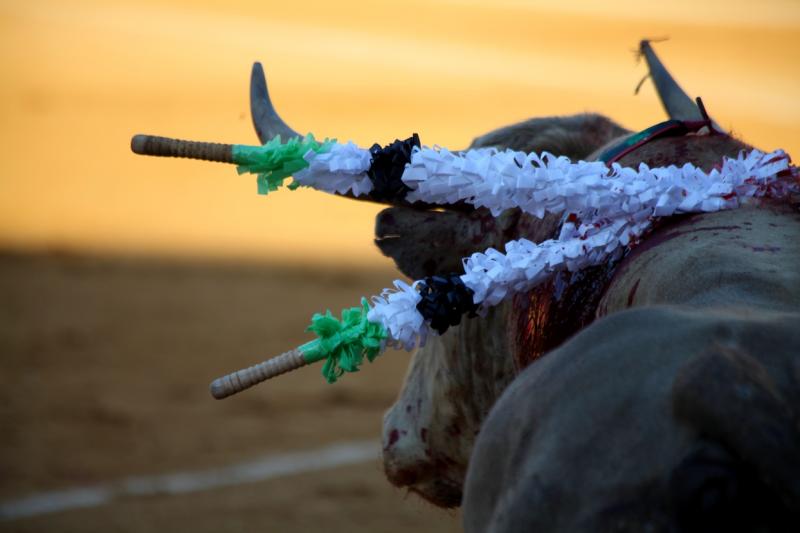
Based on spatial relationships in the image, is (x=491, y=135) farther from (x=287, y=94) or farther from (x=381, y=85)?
(x=381, y=85)

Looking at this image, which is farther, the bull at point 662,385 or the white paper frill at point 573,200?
the white paper frill at point 573,200

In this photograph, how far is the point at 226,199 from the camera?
12.0 m

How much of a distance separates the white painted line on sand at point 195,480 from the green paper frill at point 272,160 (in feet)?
11.9

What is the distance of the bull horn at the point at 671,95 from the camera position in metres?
2.94

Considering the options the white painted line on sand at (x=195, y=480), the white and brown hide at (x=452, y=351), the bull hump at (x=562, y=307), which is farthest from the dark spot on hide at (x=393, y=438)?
the white painted line on sand at (x=195, y=480)

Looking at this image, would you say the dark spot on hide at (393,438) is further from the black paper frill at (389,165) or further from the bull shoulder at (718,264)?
the bull shoulder at (718,264)

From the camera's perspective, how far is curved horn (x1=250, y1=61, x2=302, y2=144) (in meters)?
2.77

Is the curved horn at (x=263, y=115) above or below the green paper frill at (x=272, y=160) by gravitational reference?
above

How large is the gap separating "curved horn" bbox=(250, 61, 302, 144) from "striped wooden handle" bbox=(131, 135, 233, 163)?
434mm

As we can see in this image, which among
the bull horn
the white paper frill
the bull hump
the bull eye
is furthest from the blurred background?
the bull eye

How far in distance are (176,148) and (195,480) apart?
437 centimetres

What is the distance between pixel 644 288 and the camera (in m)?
2.06

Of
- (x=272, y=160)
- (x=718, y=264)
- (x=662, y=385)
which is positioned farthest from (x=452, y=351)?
(x=662, y=385)

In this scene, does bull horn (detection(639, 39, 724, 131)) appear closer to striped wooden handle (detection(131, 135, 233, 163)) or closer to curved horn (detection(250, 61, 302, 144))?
curved horn (detection(250, 61, 302, 144))
